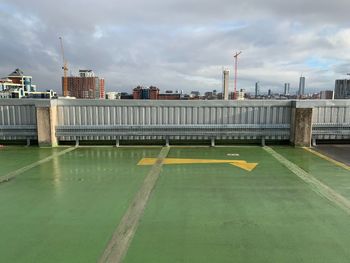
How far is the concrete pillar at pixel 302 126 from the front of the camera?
10430 millimetres

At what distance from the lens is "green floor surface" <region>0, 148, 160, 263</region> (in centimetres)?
367

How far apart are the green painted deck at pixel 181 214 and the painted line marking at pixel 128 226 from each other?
0.08 m

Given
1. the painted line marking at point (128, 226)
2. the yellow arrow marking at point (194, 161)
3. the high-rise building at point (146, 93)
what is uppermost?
the high-rise building at point (146, 93)

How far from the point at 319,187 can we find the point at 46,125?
29.6 feet

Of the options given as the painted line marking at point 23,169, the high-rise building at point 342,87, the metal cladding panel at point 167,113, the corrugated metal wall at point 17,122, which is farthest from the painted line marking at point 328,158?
the high-rise building at point 342,87

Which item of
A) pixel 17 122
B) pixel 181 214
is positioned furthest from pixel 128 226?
pixel 17 122

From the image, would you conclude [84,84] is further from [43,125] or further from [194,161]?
[194,161]

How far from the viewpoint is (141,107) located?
36.3ft

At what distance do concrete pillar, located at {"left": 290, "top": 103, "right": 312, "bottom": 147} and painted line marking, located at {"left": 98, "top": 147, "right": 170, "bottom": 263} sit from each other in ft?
20.2

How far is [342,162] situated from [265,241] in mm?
5783

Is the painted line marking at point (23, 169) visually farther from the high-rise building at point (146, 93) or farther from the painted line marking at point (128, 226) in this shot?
the high-rise building at point (146, 93)

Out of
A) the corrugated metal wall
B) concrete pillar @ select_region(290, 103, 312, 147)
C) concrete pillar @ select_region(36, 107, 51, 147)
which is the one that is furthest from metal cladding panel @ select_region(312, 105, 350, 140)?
the corrugated metal wall

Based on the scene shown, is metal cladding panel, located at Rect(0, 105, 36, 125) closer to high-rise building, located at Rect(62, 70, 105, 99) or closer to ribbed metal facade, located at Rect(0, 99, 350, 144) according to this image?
ribbed metal facade, located at Rect(0, 99, 350, 144)

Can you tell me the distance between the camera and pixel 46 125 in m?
10.6
